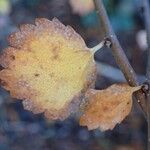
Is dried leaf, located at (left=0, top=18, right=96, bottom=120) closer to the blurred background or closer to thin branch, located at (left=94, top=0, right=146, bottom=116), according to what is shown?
thin branch, located at (left=94, top=0, right=146, bottom=116)

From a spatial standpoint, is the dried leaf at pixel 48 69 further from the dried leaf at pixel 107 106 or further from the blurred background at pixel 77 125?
the blurred background at pixel 77 125

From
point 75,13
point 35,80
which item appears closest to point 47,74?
point 35,80

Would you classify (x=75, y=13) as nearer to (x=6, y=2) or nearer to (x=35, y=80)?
(x=6, y=2)

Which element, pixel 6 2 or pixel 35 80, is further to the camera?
pixel 6 2

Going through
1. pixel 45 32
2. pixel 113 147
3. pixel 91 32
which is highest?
pixel 45 32

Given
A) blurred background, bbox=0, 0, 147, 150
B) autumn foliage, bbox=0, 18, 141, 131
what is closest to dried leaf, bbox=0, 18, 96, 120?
autumn foliage, bbox=0, 18, 141, 131

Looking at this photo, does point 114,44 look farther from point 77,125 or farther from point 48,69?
point 77,125
